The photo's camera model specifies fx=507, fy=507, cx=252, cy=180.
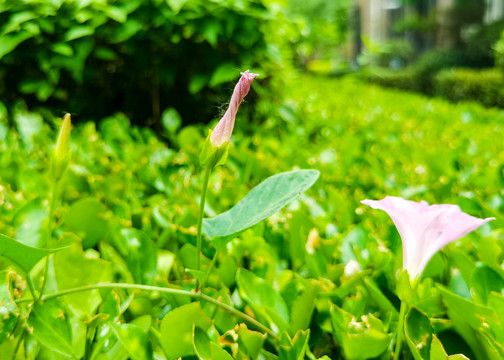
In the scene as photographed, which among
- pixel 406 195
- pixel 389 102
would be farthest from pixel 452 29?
pixel 406 195

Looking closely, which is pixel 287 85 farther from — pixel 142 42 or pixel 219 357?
pixel 219 357

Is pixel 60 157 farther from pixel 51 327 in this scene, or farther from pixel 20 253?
pixel 51 327

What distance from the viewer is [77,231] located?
3.99 ft

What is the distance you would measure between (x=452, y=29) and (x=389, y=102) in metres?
16.3

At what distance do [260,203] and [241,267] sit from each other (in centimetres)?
27

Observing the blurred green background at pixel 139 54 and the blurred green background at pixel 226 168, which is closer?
the blurred green background at pixel 226 168

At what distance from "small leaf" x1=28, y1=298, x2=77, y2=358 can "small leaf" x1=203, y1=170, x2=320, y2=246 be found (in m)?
0.27

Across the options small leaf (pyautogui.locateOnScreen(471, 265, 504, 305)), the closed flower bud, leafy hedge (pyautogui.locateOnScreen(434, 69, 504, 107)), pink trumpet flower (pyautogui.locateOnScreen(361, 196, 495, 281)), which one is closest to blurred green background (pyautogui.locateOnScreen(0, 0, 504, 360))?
small leaf (pyautogui.locateOnScreen(471, 265, 504, 305))

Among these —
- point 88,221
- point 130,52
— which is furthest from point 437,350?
point 130,52

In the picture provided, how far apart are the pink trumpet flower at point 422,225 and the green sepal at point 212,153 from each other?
0.22m

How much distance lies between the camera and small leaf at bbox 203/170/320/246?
835 mm

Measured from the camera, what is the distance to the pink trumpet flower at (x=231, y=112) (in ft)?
2.27

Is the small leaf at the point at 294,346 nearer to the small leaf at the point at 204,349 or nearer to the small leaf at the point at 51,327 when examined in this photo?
the small leaf at the point at 204,349

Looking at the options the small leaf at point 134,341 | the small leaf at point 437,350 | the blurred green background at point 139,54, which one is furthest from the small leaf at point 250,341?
the blurred green background at point 139,54
